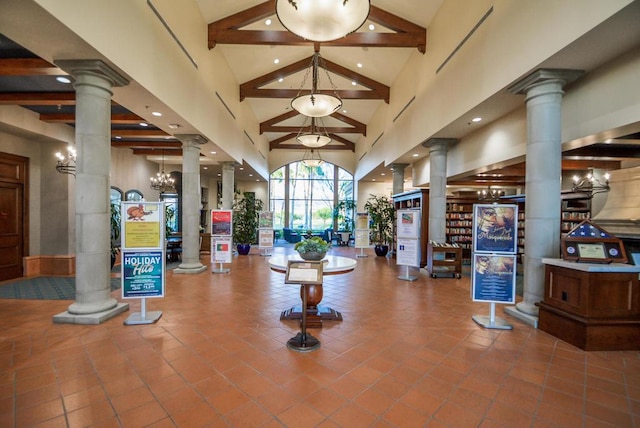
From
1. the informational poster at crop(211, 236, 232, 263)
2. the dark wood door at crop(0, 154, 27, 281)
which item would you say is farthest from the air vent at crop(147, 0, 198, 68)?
the dark wood door at crop(0, 154, 27, 281)

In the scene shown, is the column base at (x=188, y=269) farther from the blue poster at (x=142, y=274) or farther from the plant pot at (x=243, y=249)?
the plant pot at (x=243, y=249)

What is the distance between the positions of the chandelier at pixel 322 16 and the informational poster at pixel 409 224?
13.0 ft

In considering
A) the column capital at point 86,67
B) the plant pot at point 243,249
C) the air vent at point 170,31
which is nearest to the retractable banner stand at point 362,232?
the plant pot at point 243,249

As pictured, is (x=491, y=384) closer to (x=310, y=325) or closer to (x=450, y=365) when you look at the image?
(x=450, y=365)

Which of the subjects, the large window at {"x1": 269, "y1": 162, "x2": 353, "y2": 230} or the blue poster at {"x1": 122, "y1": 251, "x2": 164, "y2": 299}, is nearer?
the blue poster at {"x1": 122, "y1": 251, "x2": 164, "y2": 299}

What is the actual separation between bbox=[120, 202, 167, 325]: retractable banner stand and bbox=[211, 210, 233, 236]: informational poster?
3.46m

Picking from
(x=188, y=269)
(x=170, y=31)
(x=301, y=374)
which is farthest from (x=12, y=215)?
(x=301, y=374)

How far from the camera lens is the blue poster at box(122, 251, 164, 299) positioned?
Answer: 3682mm

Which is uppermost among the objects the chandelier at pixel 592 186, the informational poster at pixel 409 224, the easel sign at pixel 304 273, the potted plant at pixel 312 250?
the chandelier at pixel 592 186

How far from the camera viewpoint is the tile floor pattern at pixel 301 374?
2023 millimetres

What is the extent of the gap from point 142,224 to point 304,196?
14.7 m

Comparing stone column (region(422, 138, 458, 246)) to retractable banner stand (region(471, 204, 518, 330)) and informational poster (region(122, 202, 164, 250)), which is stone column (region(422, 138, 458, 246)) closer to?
retractable banner stand (region(471, 204, 518, 330))

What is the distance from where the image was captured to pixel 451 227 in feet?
33.1

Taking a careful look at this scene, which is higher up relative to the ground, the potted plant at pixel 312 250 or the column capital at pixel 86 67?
the column capital at pixel 86 67
